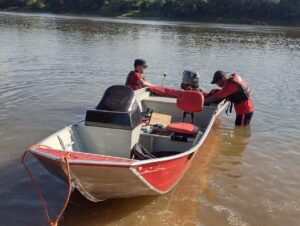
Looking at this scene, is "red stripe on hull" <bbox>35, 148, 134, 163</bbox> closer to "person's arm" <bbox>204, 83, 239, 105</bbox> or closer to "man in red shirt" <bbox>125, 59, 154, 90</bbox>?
"person's arm" <bbox>204, 83, 239, 105</bbox>

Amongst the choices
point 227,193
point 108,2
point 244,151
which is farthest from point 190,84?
point 108,2

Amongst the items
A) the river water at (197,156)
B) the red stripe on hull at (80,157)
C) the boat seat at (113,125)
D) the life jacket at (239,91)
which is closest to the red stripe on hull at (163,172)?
the red stripe on hull at (80,157)

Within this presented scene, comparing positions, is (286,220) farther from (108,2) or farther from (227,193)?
(108,2)

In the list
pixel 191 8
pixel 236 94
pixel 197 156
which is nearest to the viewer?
pixel 197 156

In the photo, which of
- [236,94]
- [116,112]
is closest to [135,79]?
[236,94]

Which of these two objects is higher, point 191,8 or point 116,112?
point 191,8

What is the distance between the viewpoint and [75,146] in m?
6.50

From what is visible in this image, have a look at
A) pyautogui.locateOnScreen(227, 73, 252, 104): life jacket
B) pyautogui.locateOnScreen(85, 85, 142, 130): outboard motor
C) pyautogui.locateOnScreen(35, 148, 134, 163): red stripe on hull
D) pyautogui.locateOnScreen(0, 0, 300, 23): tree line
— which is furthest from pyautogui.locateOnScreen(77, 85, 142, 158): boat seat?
pyautogui.locateOnScreen(0, 0, 300, 23): tree line

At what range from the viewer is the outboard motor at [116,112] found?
20.4 feet

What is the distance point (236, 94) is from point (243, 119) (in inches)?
34.5

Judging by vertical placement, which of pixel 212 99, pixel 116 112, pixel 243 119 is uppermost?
pixel 116 112

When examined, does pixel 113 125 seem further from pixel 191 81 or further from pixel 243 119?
pixel 243 119

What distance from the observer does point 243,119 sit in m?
10.1

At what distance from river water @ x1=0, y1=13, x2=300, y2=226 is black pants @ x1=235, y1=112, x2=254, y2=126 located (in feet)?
0.81
